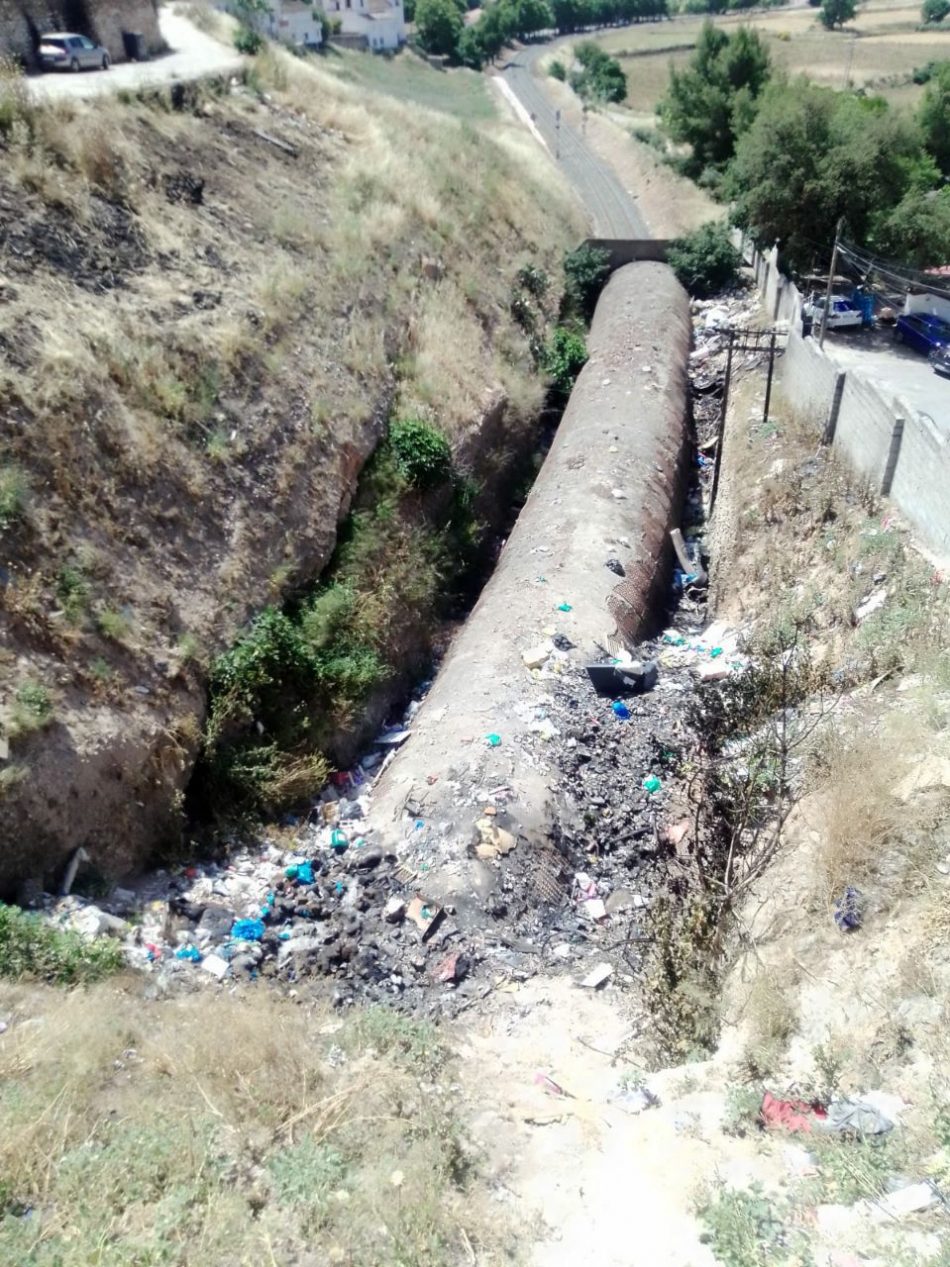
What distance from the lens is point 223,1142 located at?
4.96 m

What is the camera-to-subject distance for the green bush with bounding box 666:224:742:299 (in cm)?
2080

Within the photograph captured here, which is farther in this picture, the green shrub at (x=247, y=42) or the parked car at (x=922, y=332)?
the green shrub at (x=247, y=42)

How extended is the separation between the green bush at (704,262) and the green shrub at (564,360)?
482 cm

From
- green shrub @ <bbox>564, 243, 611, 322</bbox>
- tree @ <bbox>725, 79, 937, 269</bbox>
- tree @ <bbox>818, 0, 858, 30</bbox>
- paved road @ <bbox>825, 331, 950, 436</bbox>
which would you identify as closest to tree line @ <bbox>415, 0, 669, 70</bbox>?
tree @ <bbox>818, 0, 858, 30</bbox>

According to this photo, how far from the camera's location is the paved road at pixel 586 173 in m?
27.2

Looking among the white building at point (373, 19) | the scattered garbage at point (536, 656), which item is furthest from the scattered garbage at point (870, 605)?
the white building at point (373, 19)

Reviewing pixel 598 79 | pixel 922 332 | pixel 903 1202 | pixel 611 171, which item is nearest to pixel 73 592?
pixel 903 1202

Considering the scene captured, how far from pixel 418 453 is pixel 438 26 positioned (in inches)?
2175

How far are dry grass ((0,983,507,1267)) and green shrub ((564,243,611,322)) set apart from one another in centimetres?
1750

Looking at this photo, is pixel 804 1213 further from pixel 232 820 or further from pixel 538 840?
pixel 232 820

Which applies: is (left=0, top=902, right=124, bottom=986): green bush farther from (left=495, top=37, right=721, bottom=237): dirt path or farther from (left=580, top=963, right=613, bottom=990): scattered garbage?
(left=495, top=37, right=721, bottom=237): dirt path

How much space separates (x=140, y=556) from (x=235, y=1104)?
18.7 ft

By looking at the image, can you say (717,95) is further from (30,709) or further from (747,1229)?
(747,1229)

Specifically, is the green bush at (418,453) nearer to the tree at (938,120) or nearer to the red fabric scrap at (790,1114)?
the red fabric scrap at (790,1114)
